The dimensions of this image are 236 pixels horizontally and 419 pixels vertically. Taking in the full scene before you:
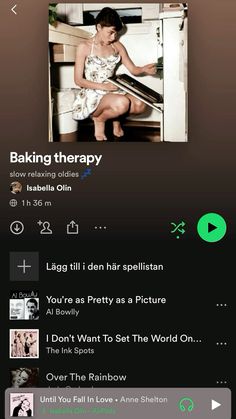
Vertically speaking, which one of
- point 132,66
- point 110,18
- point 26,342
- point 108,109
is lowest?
point 26,342

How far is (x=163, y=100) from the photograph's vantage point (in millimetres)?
1577

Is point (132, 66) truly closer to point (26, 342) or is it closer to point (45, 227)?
point (45, 227)

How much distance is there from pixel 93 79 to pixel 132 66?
0.10 metres

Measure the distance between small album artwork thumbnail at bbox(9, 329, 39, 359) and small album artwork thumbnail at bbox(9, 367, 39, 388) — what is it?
1.3 inches

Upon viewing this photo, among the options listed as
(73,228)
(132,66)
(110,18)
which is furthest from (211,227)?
(110,18)

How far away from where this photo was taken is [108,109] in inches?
62.8

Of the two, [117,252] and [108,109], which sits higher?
[108,109]

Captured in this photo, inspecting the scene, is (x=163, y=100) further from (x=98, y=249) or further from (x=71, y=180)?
(x=98, y=249)

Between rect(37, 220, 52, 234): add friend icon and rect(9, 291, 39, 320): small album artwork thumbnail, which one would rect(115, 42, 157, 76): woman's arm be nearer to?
rect(37, 220, 52, 234): add friend icon

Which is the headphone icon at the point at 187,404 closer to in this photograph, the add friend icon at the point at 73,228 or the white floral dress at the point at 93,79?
the add friend icon at the point at 73,228

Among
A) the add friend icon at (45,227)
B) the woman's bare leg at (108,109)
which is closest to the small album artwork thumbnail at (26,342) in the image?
the add friend icon at (45,227)

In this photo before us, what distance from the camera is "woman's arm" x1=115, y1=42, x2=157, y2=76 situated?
1.56m

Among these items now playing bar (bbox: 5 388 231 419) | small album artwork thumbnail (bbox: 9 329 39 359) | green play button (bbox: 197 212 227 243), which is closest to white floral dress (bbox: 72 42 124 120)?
green play button (bbox: 197 212 227 243)

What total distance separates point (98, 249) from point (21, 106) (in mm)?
399
